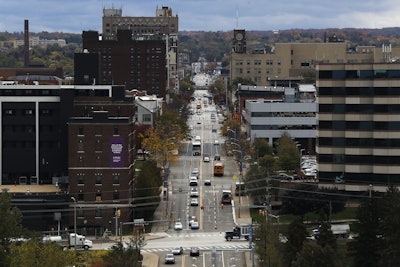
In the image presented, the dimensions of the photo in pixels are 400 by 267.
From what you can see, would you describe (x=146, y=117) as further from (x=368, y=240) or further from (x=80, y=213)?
(x=368, y=240)

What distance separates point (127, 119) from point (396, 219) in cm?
3631

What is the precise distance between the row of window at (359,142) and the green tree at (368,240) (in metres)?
24.5

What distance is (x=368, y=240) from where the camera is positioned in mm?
67125

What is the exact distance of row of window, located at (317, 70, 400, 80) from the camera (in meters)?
92.6

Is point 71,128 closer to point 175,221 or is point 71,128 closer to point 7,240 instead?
point 175,221

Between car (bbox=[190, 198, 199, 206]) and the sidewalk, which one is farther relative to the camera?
car (bbox=[190, 198, 199, 206])

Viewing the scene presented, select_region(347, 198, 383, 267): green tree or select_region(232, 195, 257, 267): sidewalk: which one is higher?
select_region(347, 198, 383, 267): green tree

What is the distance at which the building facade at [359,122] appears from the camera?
92.4m

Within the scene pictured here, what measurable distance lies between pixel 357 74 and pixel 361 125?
4331mm

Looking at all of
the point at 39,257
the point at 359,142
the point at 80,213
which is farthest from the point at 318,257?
the point at 359,142

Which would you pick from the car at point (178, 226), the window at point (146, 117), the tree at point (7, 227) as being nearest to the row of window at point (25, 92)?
the car at point (178, 226)

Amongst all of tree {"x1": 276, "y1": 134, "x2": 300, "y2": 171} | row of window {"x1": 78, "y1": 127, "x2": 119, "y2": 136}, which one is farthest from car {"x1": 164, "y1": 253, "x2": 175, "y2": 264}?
tree {"x1": 276, "y1": 134, "x2": 300, "y2": 171}

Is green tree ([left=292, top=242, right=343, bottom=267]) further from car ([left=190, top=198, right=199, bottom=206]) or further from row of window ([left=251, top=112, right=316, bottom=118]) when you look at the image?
row of window ([left=251, top=112, right=316, bottom=118])

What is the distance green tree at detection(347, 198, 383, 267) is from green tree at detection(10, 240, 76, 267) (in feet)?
57.1
